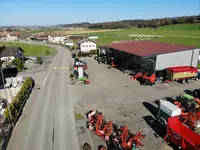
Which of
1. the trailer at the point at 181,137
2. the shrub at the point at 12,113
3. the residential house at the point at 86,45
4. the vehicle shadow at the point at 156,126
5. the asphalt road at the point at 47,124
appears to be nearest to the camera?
the trailer at the point at 181,137

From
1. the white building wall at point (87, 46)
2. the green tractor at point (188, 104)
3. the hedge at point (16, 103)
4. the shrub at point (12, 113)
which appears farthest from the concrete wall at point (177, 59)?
the white building wall at point (87, 46)

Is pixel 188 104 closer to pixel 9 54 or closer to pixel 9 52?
pixel 9 54

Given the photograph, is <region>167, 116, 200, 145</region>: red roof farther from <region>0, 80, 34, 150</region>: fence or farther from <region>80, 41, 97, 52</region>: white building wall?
<region>80, 41, 97, 52</region>: white building wall

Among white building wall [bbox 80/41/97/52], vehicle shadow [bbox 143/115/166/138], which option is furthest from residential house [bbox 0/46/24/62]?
vehicle shadow [bbox 143/115/166/138]

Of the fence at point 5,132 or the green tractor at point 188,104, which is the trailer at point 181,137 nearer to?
the green tractor at point 188,104

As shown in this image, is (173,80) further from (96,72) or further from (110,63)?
(110,63)

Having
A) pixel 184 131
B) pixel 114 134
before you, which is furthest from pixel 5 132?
pixel 184 131

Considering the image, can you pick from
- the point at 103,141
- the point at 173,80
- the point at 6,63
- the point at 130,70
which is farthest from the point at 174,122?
the point at 6,63
